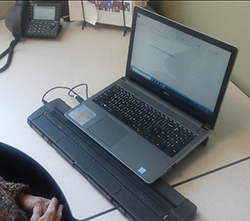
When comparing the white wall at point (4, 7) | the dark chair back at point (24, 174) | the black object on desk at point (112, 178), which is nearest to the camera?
the black object on desk at point (112, 178)

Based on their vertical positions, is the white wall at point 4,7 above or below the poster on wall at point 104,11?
below

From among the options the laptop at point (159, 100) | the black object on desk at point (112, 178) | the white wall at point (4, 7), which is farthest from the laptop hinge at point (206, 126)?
the white wall at point (4, 7)

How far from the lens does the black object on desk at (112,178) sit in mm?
759

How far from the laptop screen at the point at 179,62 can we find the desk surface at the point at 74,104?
14 cm

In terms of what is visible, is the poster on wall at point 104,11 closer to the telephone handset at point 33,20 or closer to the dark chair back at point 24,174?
the telephone handset at point 33,20

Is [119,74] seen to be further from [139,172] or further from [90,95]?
[139,172]

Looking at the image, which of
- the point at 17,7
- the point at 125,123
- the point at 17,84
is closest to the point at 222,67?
the point at 125,123

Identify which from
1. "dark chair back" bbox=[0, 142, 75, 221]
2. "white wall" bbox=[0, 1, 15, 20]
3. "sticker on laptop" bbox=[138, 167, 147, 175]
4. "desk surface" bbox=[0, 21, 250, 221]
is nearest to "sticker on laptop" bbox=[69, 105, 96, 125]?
"desk surface" bbox=[0, 21, 250, 221]

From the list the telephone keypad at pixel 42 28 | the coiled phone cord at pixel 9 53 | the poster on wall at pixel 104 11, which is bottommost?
the coiled phone cord at pixel 9 53

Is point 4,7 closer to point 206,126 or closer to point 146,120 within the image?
point 146,120

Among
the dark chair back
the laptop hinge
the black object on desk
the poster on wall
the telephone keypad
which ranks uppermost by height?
the poster on wall

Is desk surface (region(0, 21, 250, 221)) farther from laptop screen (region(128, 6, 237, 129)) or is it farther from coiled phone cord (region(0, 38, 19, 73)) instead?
laptop screen (region(128, 6, 237, 129))

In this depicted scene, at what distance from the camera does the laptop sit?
0.84 meters

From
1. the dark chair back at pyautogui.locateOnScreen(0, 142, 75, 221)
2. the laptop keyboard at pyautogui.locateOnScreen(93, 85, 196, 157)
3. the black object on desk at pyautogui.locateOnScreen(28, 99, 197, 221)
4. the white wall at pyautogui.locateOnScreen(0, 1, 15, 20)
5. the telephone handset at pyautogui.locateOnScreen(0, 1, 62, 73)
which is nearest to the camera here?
the black object on desk at pyautogui.locateOnScreen(28, 99, 197, 221)
